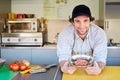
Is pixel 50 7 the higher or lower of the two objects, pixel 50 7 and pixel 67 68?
the higher

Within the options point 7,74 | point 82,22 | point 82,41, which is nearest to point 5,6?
point 82,41

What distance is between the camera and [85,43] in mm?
1758

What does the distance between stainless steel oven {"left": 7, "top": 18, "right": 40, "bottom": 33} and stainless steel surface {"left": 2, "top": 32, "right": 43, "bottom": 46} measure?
0.31 feet

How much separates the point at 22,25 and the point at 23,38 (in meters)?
0.22

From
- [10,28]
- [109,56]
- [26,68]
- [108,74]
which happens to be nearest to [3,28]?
[10,28]

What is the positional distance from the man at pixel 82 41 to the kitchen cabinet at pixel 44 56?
1.36 m

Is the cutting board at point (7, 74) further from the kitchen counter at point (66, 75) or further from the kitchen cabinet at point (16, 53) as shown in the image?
the kitchen cabinet at point (16, 53)

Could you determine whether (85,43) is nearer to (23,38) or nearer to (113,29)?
(23,38)

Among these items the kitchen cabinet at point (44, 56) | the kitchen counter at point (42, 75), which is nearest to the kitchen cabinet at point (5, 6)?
the kitchen cabinet at point (44, 56)

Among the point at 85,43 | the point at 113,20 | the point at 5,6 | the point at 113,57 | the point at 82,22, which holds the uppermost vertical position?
the point at 5,6

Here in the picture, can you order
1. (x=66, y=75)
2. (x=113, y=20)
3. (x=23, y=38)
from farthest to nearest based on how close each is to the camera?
(x=113, y=20)
(x=23, y=38)
(x=66, y=75)

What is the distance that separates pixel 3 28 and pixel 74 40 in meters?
1.70

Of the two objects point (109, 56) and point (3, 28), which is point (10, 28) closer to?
point (3, 28)

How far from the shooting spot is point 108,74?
1462 millimetres
